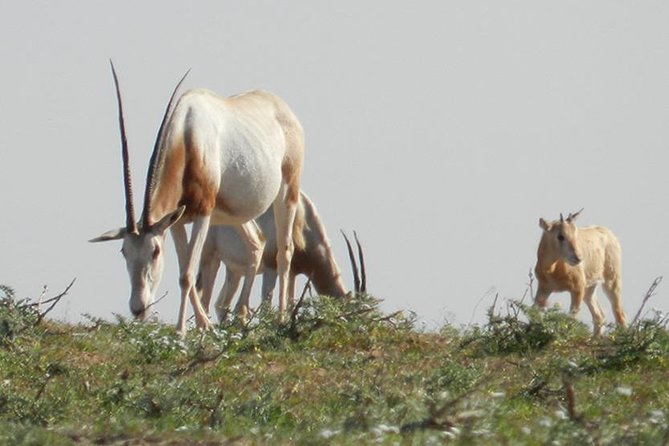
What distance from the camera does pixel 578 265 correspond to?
23.4m

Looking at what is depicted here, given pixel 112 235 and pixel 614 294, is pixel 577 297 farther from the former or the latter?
pixel 112 235

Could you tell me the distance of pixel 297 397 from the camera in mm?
10156

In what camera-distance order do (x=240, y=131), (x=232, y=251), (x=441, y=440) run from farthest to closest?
1. (x=232, y=251)
2. (x=240, y=131)
3. (x=441, y=440)

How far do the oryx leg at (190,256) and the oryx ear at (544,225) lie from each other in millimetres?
9723

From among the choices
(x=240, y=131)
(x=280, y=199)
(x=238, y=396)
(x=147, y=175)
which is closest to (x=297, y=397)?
(x=238, y=396)

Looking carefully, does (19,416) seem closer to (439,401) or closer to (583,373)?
(439,401)

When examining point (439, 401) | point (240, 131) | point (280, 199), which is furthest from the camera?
point (280, 199)

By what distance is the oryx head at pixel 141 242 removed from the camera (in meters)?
13.7

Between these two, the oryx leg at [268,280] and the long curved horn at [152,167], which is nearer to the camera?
the long curved horn at [152,167]

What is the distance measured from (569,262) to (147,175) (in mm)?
10338

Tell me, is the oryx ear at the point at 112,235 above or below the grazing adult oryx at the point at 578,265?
above

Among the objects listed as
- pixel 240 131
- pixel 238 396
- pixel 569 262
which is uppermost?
pixel 240 131

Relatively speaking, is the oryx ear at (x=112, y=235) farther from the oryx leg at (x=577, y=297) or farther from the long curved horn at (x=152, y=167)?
the oryx leg at (x=577, y=297)

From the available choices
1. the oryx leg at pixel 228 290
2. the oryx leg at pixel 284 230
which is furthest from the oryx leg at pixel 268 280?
the oryx leg at pixel 284 230
